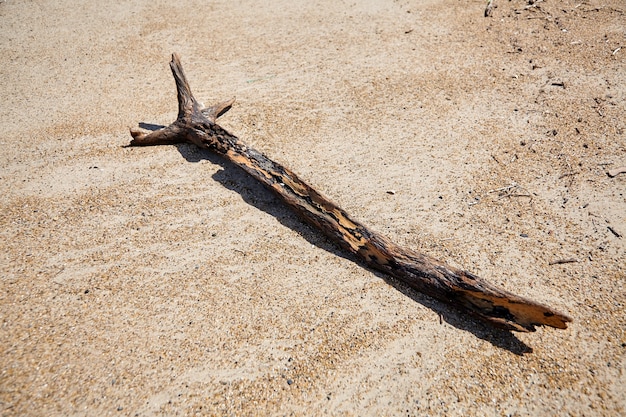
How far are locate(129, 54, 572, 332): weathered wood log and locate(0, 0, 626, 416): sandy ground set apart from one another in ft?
0.54

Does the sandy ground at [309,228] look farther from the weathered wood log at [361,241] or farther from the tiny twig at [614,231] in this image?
the weathered wood log at [361,241]

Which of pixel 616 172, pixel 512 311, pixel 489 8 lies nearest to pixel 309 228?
pixel 512 311

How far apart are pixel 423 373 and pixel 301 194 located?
1823 millimetres

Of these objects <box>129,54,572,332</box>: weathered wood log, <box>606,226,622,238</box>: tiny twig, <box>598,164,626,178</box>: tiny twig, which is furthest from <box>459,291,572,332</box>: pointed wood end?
<box>598,164,626,178</box>: tiny twig

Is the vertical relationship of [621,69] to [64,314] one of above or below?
above

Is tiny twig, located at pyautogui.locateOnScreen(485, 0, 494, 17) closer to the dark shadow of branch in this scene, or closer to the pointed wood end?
the dark shadow of branch

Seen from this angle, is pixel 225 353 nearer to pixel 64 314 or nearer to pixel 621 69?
pixel 64 314

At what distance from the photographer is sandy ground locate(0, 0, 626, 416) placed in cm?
288

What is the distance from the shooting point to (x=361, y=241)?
11.6 feet

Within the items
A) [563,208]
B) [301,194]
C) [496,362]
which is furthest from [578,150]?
[301,194]

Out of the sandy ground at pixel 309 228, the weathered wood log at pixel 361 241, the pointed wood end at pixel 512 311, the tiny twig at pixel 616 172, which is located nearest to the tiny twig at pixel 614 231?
the sandy ground at pixel 309 228

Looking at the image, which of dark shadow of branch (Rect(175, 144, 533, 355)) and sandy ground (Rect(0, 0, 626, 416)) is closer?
sandy ground (Rect(0, 0, 626, 416))

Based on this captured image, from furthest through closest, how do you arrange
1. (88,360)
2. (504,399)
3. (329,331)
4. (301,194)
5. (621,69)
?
(621,69)
(301,194)
(329,331)
(88,360)
(504,399)

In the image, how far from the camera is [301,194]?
3.84 metres
